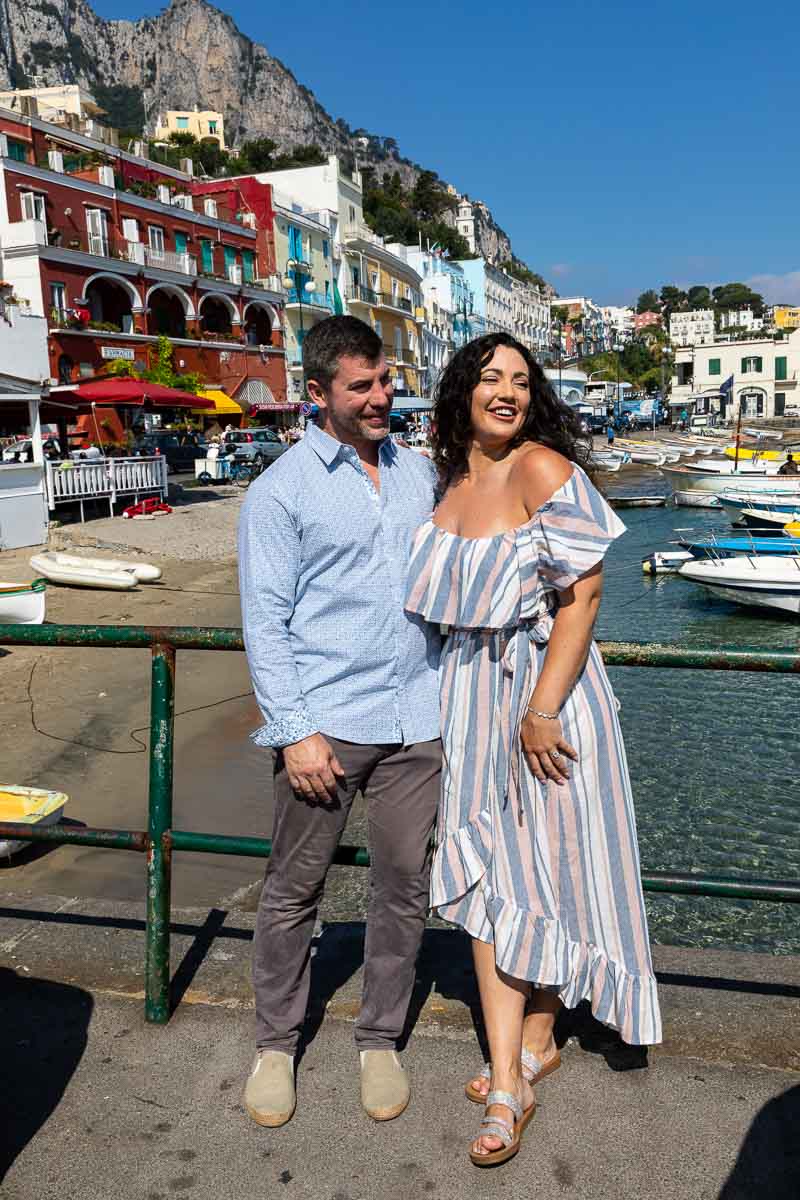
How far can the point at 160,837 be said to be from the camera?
2.60 meters

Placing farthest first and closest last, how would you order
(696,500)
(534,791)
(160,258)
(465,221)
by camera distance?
(465,221)
(160,258)
(696,500)
(534,791)

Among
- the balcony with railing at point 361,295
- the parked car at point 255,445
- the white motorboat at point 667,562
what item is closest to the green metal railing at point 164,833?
the white motorboat at point 667,562

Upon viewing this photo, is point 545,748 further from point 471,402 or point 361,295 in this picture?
point 361,295

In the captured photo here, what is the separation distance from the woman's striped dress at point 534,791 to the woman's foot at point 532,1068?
16 cm

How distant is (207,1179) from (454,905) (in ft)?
2.59

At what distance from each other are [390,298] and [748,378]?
144 feet

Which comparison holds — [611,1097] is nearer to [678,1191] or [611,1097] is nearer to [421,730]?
[678,1191]

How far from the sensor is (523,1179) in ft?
6.68

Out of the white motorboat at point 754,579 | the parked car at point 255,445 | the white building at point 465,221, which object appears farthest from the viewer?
the white building at point 465,221

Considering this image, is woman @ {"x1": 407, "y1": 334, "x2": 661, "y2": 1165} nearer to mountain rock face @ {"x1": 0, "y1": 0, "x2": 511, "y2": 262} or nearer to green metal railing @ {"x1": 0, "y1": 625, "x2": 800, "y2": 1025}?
green metal railing @ {"x1": 0, "y1": 625, "x2": 800, "y2": 1025}

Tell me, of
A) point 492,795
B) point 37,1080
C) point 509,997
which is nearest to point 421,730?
point 492,795

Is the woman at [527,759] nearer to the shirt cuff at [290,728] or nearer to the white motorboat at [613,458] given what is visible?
the shirt cuff at [290,728]

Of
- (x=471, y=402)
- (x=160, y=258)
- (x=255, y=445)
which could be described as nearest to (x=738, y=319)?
(x=160, y=258)

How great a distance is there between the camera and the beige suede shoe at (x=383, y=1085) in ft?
7.34
